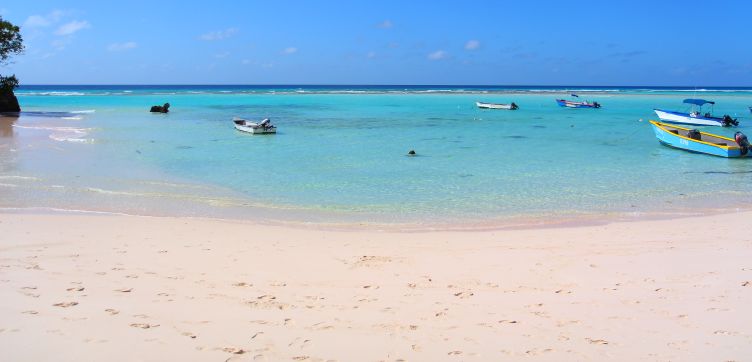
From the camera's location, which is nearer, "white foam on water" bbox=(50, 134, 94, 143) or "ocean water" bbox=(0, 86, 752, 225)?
"ocean water" bbox=(0, 86, 752, 225)

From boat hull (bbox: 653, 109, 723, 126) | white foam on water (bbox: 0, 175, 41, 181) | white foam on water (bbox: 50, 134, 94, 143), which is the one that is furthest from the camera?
boat hull (bbox: 653, 109, 723, 126)

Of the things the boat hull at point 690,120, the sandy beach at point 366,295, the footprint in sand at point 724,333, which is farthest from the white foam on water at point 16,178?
the boat hull at point 690,120

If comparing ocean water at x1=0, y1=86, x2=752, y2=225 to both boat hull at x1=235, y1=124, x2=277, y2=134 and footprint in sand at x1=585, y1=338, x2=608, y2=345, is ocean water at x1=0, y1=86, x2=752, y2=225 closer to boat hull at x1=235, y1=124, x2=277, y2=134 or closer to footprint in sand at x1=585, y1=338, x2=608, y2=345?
boat hull at x1=235, y1=124, x2=277, y2=134

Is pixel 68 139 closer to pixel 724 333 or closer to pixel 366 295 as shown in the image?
pixel 366 295

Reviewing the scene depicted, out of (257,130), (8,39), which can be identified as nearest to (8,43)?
(8,39)

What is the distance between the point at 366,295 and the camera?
5785 mm

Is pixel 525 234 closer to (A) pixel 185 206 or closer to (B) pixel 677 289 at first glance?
(B) pixel 677 289

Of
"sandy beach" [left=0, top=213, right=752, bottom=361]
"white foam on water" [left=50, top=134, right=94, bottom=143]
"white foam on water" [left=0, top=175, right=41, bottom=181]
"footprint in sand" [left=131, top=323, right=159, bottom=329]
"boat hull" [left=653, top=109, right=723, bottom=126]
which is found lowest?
"sandy beach" [left=0, top=213, right=752, bottom=361]

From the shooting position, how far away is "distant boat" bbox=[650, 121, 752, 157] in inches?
795

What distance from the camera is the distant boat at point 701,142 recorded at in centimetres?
2019

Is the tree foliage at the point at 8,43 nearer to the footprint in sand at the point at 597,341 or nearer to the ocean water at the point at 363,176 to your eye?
the ocean water at the point at 363,176

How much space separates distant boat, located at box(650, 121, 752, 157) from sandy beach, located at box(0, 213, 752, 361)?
13.5 m

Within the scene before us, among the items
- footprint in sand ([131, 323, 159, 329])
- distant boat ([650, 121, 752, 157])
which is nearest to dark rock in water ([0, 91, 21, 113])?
distant boat ([650, 121, 752, 157])

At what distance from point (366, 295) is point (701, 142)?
65.4 ft
